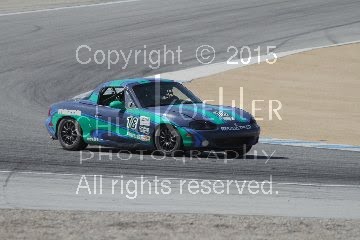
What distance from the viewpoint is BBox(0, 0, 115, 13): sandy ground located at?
126ft

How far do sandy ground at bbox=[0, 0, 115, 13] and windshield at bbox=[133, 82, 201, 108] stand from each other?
22909 millimetres

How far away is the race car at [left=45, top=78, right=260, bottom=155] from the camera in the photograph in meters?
15.0

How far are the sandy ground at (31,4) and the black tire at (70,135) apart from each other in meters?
22.4

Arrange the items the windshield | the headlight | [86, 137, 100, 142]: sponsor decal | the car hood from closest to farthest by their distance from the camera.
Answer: the headlight, the car hood, the windshield, [86, 137, 100, 142]: sponsor decal

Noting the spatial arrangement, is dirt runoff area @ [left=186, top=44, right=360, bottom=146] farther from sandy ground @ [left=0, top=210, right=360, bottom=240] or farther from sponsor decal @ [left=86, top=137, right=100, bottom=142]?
sandy ground @ [left=0, top=210, right=360, bottom=240]

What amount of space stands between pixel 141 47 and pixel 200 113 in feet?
51.5

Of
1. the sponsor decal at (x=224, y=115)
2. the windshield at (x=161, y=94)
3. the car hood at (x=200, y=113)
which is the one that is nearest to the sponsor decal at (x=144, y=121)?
the car hood at (x=200, y=113)

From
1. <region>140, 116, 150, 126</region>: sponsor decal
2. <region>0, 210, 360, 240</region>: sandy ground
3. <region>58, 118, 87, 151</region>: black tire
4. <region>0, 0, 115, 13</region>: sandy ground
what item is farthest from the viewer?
<region>0, 0, 115, 13</region>: sandy ground

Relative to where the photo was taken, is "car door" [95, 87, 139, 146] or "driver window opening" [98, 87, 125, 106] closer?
"car door" [95, 87, 139, 146]

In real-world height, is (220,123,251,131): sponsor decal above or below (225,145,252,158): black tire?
above

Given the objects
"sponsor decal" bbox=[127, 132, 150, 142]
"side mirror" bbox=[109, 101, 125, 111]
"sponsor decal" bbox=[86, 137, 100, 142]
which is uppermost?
"side mirror" bbox=[109, 101, 125, 111]

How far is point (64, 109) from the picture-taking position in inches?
648

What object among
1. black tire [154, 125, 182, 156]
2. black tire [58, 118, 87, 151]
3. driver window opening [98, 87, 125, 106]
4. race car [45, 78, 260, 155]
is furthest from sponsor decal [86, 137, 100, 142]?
black tire [154, 125, 182, 156]

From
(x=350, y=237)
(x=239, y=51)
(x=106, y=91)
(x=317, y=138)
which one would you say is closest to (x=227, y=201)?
(x=350, y=237)
